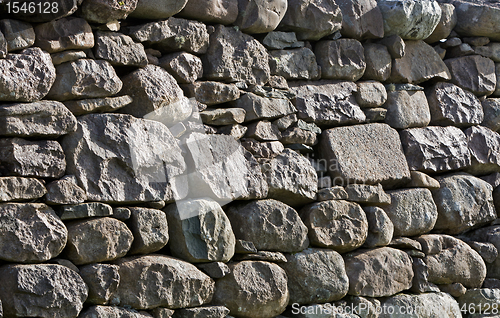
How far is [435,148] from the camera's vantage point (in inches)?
171

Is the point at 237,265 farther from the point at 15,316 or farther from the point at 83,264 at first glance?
the point at 15,316

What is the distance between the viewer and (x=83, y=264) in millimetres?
2822

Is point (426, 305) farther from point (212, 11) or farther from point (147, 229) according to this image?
point (212, 11)

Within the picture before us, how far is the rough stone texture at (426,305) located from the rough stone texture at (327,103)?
1286 millimetres

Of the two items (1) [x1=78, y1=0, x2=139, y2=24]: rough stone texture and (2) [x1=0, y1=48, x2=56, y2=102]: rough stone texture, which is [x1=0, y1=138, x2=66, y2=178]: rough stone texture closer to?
(2) [x1=0, y1=48, x2=56, y2=102]: rough stone texture

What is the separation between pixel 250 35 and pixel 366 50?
1.01m

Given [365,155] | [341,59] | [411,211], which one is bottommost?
[411,211]

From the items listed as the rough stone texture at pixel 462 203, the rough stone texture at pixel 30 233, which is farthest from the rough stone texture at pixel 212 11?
the rough stone texture at pixel 462 203

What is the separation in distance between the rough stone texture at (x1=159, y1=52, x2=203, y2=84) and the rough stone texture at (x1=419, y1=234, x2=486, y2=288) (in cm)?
211

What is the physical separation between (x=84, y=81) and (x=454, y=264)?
297 centimetres

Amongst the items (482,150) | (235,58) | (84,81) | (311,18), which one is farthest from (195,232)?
(482,150)

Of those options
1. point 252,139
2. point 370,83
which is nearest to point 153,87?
point 252,139

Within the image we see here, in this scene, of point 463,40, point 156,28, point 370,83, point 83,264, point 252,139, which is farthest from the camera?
point 463,40

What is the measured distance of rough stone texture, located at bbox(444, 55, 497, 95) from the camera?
4.70 meters
